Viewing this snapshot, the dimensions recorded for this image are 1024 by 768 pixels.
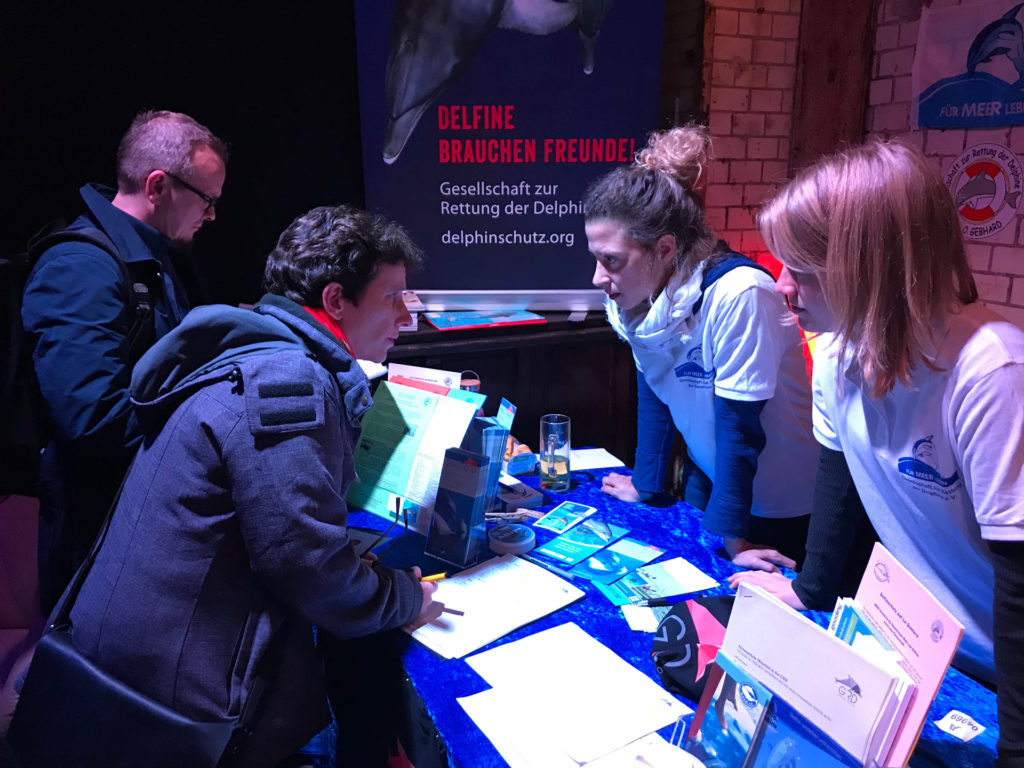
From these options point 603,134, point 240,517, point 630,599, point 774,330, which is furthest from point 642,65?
point 240,517

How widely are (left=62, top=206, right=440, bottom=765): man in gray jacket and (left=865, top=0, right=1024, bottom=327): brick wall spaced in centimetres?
250

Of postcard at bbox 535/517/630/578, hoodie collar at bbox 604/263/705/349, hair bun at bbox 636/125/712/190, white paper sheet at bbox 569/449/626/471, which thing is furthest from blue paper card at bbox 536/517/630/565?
Result: hair bun at bbox 636/125/712/190

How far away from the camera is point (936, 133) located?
9.46 ft

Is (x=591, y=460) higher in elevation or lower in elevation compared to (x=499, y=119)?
lower

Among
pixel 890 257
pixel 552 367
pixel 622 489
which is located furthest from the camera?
pixel 552 367

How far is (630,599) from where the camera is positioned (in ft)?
4.72

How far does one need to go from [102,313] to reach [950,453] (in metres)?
1.78

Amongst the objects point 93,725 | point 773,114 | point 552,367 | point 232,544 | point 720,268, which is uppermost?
point 773,114

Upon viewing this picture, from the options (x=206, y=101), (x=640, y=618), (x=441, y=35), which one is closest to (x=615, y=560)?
(x=640, y=618)

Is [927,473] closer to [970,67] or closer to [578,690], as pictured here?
[578,690]

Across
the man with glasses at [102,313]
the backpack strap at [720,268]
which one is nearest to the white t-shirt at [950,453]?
the backpack strap at [720,268]

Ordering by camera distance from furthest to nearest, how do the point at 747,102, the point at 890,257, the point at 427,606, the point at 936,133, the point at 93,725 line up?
the point at 747,102, the point at 936,133, the point at 427,606, the point at 93,725, the point at 890,257

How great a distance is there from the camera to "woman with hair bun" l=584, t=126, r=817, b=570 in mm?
1608

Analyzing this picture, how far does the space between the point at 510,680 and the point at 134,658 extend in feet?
2.01
